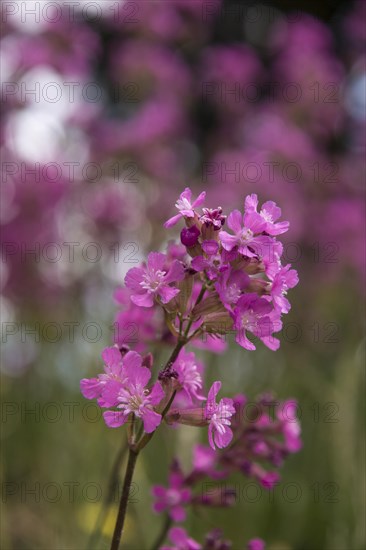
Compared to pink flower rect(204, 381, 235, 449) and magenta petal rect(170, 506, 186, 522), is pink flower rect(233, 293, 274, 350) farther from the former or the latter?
magenta petal rect(170, 506, 186, 522)

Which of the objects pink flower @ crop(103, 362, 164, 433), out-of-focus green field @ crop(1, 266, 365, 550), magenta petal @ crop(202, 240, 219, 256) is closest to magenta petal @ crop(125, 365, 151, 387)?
pink flower @ crop(103, 362, 164, 433)

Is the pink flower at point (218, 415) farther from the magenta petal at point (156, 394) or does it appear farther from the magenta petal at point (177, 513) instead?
the magenta petal at point (177, 513)

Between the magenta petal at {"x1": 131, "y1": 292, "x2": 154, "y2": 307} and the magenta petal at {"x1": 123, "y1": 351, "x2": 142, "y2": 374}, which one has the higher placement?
the magenta petal at {"x1": 131, "y1": 292, "x2": 154, "y2": 307}

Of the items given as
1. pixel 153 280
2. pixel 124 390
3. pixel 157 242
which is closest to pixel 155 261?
pixel 153 280

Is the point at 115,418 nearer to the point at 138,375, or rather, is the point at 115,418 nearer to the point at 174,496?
the point at 138,375

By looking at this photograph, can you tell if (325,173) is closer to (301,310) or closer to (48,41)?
(301,310)

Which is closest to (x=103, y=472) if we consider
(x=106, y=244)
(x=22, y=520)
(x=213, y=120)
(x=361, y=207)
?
(x=22, y=520)

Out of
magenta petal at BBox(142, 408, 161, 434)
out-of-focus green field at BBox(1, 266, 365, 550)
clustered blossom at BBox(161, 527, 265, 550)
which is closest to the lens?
magenta petal at BBox(142, 408, 161, 434)
